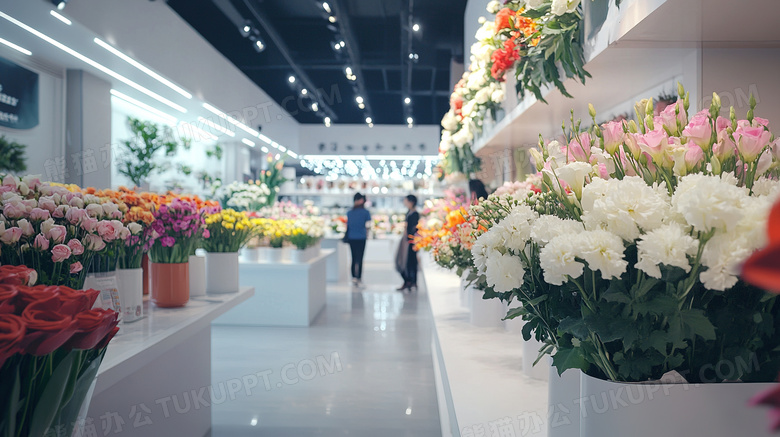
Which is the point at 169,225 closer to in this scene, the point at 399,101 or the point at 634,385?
the point at 634,385

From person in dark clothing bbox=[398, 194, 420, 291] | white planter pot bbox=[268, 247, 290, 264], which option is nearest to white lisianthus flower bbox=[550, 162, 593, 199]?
white planter pot bbox=[268, 247, 290, 264]

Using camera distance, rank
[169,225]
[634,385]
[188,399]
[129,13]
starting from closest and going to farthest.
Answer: [634,385], [169,225], [188,399], [129,13]

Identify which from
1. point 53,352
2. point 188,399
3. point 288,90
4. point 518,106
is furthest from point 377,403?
point 288,90

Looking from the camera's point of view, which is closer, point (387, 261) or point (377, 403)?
point (377, 403)

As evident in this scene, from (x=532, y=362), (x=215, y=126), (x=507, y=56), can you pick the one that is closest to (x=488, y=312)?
(x=532, y=362)

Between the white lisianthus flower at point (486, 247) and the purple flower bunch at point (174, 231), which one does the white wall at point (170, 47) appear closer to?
the purple flower bunch at point (174, 231)

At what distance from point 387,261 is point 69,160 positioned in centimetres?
807

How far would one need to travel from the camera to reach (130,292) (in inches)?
82.6

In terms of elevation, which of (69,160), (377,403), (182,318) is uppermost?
(69,160)

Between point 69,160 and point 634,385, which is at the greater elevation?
A: point 69,160

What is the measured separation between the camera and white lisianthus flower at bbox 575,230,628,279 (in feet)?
2.46

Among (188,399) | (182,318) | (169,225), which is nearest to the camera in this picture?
(182,318)

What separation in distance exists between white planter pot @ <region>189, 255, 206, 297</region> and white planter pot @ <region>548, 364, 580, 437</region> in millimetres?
2092

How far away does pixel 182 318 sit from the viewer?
7.40 ft
